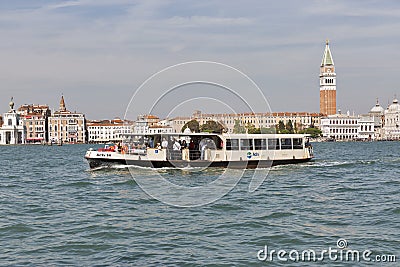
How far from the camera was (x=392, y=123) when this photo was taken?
178 m

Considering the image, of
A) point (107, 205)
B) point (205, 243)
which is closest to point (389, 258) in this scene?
point (205, 243)

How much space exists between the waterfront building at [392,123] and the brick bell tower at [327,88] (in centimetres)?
1543

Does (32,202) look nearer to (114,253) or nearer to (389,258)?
(114,253)

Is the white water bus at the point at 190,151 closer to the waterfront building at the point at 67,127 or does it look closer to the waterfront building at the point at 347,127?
the waterfront building at the point at 67,127

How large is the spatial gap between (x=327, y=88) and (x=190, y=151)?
16022 cm

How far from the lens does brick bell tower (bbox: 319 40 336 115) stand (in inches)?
7185

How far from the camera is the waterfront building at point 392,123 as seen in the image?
175500 mm

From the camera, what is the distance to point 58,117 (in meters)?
152

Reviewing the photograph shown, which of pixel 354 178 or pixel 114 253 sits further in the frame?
pixel 354 178

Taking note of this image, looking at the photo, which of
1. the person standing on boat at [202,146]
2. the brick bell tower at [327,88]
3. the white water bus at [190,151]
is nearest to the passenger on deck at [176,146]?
the white water bus at [190,151]

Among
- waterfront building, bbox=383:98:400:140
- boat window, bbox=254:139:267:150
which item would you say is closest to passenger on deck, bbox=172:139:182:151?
boat window, bbox=254:139:267:150

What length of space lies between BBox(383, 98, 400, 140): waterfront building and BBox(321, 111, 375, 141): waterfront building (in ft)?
21.1

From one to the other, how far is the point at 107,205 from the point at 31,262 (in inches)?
264

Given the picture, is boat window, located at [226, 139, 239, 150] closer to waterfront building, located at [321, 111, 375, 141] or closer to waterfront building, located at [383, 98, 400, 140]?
waterfront building, located at [321, 111, 375, 141]
